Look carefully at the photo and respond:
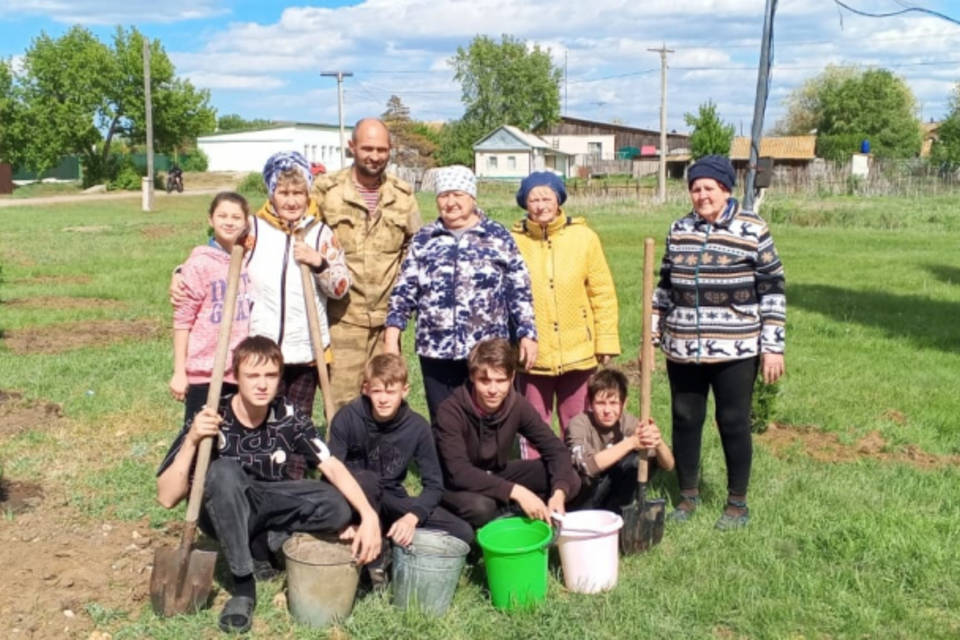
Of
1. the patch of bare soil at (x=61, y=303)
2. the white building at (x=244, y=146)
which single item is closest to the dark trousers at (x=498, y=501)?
the patch of bare soil at (x=61, y=303)

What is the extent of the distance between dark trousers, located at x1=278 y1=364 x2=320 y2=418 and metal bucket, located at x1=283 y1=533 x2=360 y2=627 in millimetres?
1018

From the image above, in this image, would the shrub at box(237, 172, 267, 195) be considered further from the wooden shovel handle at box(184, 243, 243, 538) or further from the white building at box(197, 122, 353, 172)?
the wooden shovel handle at box(184, 243, 243, 538)

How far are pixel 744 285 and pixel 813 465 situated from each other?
A: 196 cm

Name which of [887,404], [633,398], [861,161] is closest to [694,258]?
[633,398]

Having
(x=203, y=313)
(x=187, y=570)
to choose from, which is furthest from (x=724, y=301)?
(x=187, y=570)

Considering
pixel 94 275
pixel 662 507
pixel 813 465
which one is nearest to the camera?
pixel 662 507

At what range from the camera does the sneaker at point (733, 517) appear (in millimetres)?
4719

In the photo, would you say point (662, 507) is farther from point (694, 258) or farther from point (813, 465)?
point (813, 465)

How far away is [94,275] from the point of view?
14914mm

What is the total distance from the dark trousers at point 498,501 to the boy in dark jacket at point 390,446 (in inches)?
2.0

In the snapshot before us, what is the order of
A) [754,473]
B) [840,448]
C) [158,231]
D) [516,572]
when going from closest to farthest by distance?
[516,572]
[754,473]
[840,448]
[158,231]

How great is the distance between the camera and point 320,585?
370 centimetres

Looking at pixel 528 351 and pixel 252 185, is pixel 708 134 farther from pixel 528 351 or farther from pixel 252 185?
pixel 528 351

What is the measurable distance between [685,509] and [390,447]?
1681 millimetres
